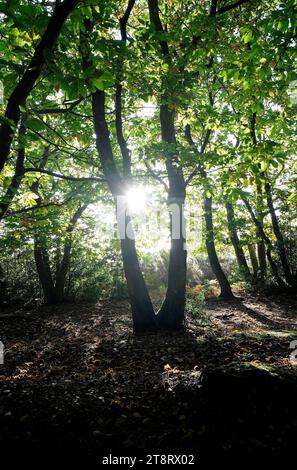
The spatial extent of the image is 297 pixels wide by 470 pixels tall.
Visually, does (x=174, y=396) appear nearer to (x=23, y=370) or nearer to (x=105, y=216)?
(x=23, y=370)

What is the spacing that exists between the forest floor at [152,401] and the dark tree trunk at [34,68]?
241 cm

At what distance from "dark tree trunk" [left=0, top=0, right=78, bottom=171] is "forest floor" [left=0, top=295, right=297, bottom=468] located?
241 centimetres

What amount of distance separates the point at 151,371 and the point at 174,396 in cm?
121

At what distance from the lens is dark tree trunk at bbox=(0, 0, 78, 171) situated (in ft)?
7.06

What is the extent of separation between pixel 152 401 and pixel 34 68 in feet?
11.3

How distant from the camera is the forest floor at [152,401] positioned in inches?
96.6

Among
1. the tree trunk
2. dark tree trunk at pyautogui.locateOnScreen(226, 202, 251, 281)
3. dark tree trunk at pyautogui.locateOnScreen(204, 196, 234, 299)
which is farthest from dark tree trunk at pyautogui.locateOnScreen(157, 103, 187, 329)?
dark tree trunk at pyautogui.locateOnScreen(226, 202, 251, 281)

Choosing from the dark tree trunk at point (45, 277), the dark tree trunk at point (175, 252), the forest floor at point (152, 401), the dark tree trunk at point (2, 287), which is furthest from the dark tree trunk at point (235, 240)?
the dark tree trunk at point (2, 287)

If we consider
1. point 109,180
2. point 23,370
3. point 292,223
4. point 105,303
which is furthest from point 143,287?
point 292,223

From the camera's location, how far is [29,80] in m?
2.22

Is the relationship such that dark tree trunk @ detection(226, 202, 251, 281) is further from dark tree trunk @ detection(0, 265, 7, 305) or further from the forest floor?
dark tree trunk @ detection(0, 265, 7, 305)

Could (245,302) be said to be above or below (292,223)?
below

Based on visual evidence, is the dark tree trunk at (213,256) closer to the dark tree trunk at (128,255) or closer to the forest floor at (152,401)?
the dark tree trunk at (128,255)

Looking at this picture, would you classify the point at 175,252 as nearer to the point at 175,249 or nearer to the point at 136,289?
the point at 175,249
